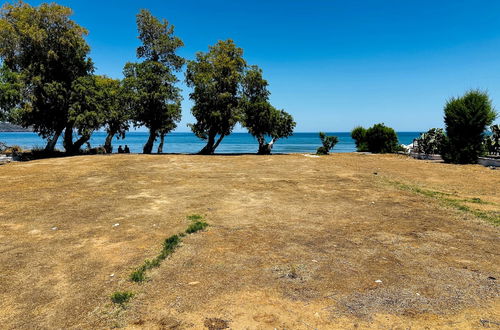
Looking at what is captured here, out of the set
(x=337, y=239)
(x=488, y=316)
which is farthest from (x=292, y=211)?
(x=488, y=316)

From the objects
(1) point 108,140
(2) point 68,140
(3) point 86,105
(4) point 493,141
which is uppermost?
(3) point 86,105

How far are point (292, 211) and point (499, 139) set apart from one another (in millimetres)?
27693

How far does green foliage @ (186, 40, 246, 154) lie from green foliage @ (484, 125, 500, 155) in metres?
24.9

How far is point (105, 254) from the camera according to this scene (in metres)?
7.35

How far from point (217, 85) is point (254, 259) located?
3084 centimetres

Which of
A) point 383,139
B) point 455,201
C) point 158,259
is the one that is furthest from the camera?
point 383,139

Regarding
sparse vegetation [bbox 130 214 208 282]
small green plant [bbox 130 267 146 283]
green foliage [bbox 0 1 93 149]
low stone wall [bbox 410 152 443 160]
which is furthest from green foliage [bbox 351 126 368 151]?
small green plant [bbox 130 267 146 283]

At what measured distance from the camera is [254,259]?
7.11 metres

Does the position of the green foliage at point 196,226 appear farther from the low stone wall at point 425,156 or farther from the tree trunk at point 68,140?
the low stone wall at point 425,156

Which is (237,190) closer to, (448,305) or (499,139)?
(448,305)

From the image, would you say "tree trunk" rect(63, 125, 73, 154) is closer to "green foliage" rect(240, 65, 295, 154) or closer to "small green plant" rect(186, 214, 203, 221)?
"green foliage" rect(240, 65, 295, 154)

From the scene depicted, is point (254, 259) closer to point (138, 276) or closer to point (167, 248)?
point (167, 248)

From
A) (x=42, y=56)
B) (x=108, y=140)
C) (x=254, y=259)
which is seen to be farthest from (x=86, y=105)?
(x=254, y=259)

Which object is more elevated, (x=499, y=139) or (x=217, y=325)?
(x=499, y=139)
